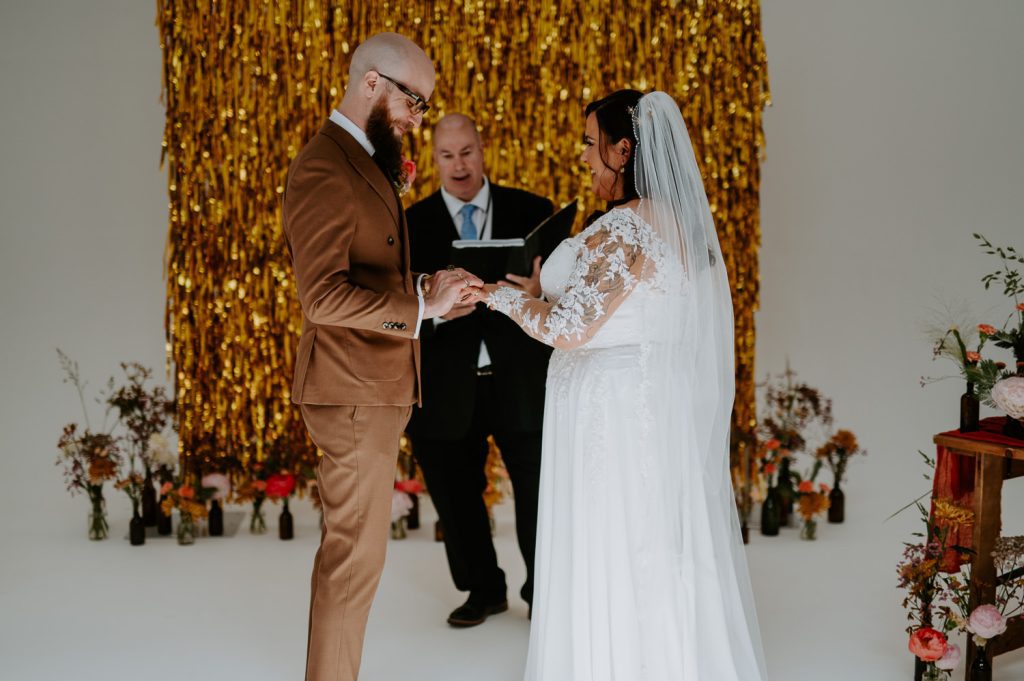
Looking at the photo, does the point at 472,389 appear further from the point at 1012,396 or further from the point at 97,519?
the point at 97,519

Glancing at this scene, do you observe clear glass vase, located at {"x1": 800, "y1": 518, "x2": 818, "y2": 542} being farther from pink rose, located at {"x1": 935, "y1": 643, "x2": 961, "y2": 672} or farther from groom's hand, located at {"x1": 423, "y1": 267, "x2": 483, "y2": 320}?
groom's hand, located at {"x1": 423, "y1": 267, "x2": 483, "y2": 320}

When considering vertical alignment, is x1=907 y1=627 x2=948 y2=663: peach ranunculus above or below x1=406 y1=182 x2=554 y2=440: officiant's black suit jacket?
below

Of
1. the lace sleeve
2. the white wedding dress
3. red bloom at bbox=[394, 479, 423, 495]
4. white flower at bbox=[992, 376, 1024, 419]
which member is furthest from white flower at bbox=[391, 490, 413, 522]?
white flower at bbox=[992, 376, 1024, 419]

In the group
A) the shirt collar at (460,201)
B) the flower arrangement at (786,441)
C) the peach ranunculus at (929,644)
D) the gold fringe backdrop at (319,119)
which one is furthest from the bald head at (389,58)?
the flower arrangement at (786,441)

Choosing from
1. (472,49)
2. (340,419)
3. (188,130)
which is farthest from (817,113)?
(340,419)

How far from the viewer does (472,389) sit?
3803mm

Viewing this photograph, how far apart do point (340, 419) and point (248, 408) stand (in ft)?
9.17

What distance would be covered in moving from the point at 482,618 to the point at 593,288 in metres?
1.67

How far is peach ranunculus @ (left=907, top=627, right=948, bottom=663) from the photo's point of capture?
305cm

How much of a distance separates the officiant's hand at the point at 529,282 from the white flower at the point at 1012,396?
148 cm

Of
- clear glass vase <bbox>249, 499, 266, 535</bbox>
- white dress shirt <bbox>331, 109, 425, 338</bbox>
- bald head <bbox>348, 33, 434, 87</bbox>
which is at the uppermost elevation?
bald head <bbox>348, 33, 434, 87</bbox>

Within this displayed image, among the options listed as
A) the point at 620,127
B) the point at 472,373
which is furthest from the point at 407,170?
the point at 472,373

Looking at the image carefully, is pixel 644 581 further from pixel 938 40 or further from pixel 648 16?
pixel 938 40

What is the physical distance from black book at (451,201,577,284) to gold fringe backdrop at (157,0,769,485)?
1.97 m
